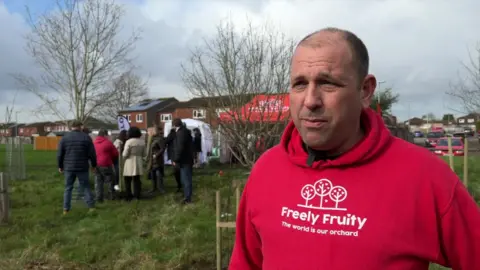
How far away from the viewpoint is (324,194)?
1517 mm

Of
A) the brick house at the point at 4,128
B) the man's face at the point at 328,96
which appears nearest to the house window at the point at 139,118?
the brick house at the point at 4,128

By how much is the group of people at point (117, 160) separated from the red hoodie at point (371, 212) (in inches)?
338

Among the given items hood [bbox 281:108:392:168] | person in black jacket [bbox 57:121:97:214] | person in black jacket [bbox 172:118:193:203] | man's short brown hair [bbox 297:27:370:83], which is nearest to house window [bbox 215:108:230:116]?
person in black jacket [bbox 172:118:193:203]

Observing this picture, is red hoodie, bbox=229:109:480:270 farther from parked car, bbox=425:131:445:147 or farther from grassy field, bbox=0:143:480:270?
parked car, bbox=425:131:445:147

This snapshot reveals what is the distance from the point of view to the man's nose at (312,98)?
4.88 ft

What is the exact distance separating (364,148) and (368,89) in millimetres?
196

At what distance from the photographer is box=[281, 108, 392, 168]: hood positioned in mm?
1502

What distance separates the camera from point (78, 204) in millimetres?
10773

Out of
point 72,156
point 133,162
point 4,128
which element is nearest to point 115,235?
point 72,156

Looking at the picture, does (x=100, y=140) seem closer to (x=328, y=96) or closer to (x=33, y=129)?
(x=328, y=96)

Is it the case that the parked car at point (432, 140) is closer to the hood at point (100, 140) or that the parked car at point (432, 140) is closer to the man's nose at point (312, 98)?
the hood at point (100, 140)

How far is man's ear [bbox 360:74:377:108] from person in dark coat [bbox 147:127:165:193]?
1091 cm

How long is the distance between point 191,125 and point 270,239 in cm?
1800

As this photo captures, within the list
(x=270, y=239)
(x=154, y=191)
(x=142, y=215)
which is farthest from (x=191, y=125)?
(x=270, y=239)
